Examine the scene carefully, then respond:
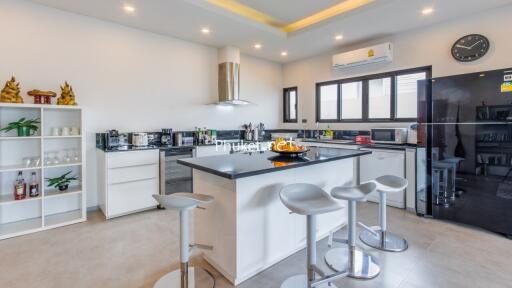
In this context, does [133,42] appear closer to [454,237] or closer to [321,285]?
[321,285]

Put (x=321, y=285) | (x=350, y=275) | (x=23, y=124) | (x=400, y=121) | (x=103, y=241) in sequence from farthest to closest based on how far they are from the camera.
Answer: (x=400, y=121) → (x=23, y=124) → (x=103, y=241) → (x=350, y=275) → (x=321, y=285)

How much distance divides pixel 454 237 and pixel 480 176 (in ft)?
2.50

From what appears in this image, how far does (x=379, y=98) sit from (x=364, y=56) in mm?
807

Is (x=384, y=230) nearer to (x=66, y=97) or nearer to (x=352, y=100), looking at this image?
(x=352, y=100)

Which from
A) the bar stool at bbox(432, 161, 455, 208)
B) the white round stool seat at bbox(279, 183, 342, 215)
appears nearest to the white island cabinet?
the white round stool seat at bbox(279, 183, 342, 215)

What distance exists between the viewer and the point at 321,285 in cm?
188

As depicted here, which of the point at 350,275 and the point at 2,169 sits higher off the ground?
the point at 2,169

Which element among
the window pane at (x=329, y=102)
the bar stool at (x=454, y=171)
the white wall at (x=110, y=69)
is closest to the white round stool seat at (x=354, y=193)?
the bar stool at (x=454, y=171)

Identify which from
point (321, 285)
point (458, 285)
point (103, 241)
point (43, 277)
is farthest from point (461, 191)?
point (43, 277)

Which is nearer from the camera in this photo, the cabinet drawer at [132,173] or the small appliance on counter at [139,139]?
the cabinet drawer at [132,173]

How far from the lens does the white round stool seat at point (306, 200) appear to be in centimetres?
166

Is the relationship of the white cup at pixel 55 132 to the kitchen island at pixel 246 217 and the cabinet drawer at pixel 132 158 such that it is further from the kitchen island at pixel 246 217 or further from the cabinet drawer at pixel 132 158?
the kitchen island at pixel 246 217

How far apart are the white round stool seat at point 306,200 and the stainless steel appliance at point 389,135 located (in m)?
2.48

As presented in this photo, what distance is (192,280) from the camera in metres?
1.98
